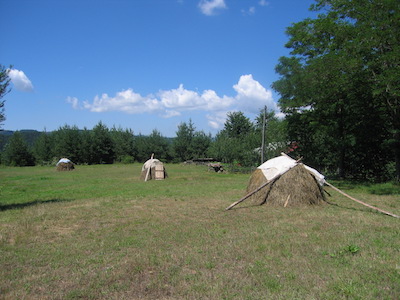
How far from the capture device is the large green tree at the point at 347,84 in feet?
44.5

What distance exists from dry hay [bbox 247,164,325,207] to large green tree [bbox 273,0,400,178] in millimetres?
5305

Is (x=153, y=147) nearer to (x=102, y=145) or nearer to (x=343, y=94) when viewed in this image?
(x=102, y=145)

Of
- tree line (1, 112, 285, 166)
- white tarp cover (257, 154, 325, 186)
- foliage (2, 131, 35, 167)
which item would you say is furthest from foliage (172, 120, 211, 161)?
white tarp cover (257, 154, 325, 186)

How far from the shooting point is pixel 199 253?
19.1 feet

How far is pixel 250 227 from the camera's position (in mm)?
7770

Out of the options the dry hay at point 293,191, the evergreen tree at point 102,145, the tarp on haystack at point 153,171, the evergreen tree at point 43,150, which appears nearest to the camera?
the dry hay at point 293,191

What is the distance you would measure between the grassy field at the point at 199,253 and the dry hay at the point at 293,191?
1.90ft

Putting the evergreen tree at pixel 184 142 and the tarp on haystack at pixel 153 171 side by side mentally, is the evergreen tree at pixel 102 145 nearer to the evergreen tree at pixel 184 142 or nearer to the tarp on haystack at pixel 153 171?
the evergreen tree at pixel 184 142

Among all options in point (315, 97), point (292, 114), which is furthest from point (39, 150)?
point (315, 97)

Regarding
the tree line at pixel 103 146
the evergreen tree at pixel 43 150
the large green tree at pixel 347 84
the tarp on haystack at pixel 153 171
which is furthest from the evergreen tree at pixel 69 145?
the large green tree at pixel 347 84

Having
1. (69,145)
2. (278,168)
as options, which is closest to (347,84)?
(278,168)

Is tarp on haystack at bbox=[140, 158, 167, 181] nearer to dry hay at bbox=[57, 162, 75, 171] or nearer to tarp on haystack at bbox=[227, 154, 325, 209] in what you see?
tarp on haystack at bbox=[227, 154, 325, 209]

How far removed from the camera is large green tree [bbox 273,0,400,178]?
1356 centimetres

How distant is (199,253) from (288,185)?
603 cm
